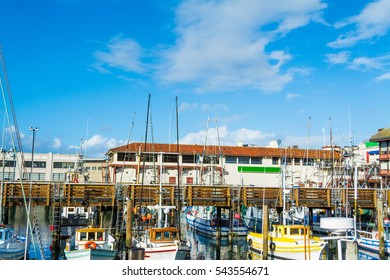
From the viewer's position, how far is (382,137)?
64500mm

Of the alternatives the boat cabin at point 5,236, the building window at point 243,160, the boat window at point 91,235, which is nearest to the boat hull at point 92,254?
the boat window at point 91,235

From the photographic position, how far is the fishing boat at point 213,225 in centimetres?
4278

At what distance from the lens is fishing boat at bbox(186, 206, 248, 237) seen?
42.8 meters

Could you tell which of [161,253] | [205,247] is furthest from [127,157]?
[161,253]

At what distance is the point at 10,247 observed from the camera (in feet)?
91.4

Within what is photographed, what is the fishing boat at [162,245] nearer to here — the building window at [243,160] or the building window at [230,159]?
the building window at [230,159]

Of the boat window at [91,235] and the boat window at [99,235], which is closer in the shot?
the boat window at [91,235]

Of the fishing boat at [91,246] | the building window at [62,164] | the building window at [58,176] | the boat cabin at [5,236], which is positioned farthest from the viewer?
the building window at [62,164]

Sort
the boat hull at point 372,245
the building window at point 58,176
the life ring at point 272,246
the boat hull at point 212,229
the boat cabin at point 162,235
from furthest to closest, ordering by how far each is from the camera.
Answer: the building window at point 58,176, the boat hull at point 212,229, the life ring at point 272,246, the boat hull at point 372,245, the boat cabin at point 162,235

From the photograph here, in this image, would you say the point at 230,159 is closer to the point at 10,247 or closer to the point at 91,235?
the point at 91,235

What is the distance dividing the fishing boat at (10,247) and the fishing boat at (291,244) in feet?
53.5

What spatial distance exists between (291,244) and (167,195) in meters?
12.1
